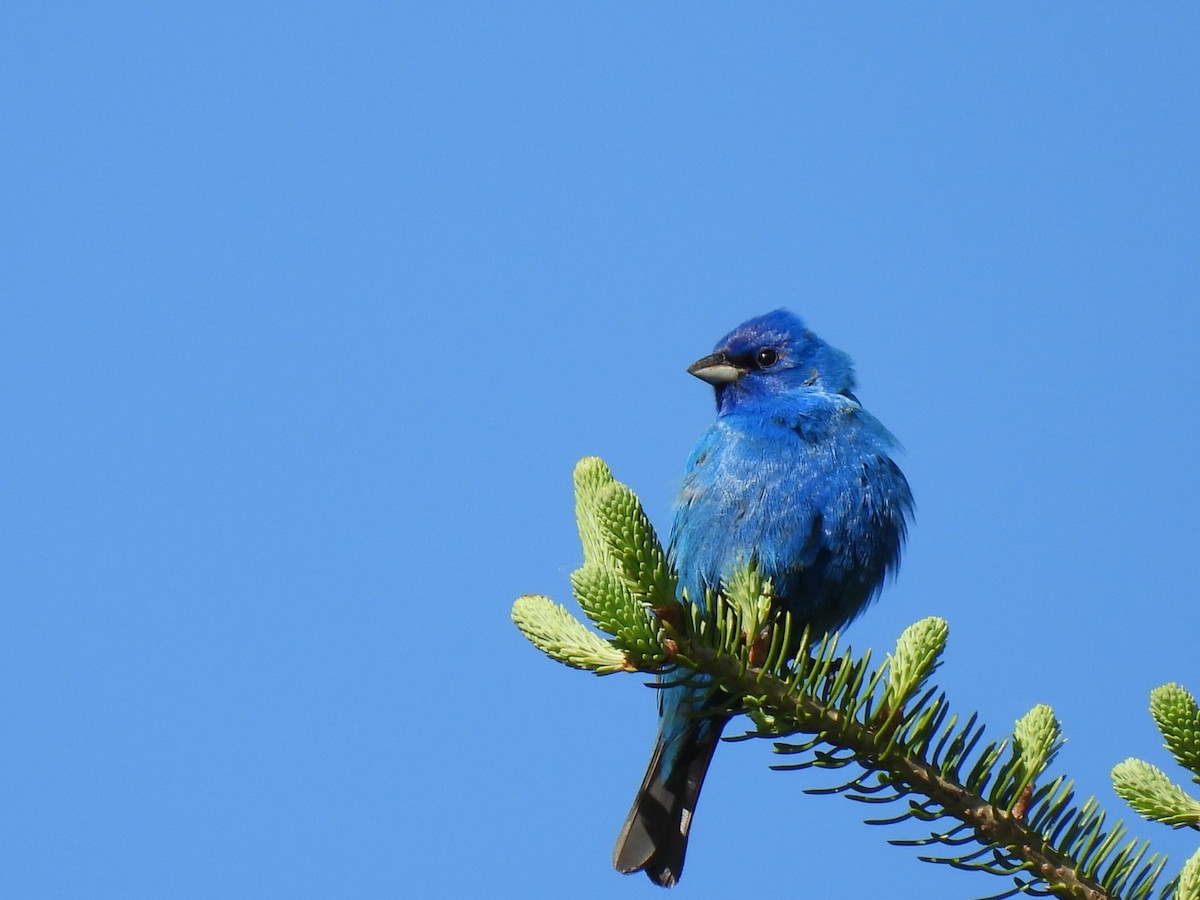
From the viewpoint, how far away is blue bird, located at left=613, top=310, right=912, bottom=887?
5.48m

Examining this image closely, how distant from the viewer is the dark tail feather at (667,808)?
5352mm

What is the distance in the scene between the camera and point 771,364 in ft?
22.7

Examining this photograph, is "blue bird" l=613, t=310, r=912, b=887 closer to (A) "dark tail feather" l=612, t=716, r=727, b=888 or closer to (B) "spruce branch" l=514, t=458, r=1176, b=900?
(A) "dark tail feather" l=612, t=716, r=727, b=888

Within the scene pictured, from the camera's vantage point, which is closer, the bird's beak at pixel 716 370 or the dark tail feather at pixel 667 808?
the dark tail feather at pixel 667 808

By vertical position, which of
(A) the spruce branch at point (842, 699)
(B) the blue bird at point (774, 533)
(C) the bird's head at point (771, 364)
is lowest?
(A) the spruce branch at point (842, 699)

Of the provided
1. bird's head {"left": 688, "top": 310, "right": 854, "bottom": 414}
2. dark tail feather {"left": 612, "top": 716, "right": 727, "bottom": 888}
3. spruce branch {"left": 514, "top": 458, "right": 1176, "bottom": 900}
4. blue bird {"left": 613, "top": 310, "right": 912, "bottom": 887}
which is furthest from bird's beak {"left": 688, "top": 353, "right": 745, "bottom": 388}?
spruce branch {"left": 514, "top": 458, "right": 1176, "bottom": 900}

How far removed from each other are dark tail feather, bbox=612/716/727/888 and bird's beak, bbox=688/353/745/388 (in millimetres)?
2020

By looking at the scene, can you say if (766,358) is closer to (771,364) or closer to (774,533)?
(771,364)

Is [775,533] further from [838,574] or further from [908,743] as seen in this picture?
[908,743]

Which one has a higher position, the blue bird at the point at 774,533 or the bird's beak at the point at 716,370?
the bird's beak at the point at 716,370

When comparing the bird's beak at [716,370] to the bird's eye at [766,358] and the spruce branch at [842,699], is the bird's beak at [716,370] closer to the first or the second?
the bird's eye at [766,358]

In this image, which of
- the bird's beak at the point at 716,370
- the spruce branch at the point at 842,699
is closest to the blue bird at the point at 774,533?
the bird's beak at the point at 716,370

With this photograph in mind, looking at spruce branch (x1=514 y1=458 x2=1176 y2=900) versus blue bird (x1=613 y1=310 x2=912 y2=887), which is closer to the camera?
spruce branch (x1=514 y1=458 x2=1176 y2=900)

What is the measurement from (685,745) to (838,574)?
1084 millimetres
